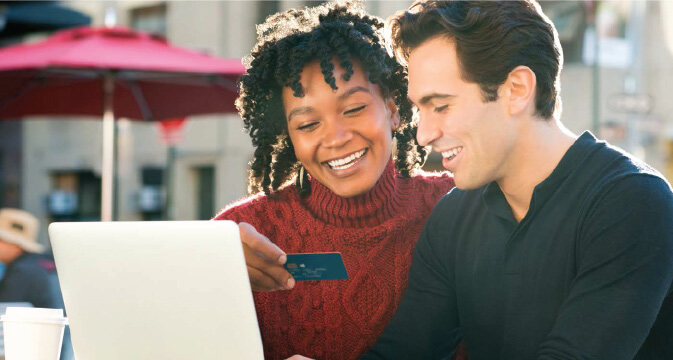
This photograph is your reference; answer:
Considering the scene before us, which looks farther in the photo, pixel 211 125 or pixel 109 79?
pixel 211 125

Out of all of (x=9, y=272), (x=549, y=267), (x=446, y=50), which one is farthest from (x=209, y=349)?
(x=9, y=272)

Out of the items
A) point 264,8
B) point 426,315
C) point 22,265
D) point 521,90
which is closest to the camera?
point 521,90

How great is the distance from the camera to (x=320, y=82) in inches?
97.2

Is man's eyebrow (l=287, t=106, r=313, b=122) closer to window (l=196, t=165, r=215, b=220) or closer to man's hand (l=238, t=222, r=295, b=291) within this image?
man's hand (l=238, t=222, r=295, b=291)

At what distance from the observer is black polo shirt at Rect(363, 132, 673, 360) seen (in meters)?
1.81

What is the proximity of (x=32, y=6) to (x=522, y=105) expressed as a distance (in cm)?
579

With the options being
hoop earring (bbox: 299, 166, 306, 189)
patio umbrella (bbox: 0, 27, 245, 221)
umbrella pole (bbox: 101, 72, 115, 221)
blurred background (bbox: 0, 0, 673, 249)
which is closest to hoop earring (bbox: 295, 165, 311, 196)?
hoop earring (bbox: 299, 166, 306, 189)

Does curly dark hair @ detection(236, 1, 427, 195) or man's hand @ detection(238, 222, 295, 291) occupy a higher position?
curly dark hair @ detection(236, 1, 427, 195)

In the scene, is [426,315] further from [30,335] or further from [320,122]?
[30,335]

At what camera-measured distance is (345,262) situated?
100 inches

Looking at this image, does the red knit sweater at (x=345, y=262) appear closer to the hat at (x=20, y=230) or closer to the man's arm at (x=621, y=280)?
the man's arm at (x=621, y=280)

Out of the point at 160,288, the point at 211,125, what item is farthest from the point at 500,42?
the point at 211,125

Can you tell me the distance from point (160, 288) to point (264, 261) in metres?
0.31

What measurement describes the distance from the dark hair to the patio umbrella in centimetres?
306
